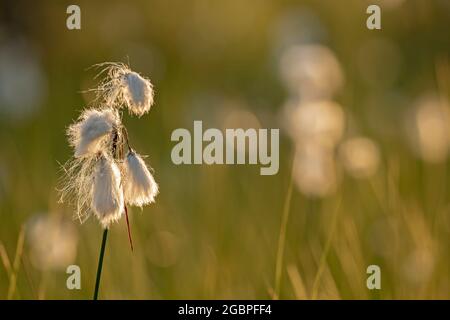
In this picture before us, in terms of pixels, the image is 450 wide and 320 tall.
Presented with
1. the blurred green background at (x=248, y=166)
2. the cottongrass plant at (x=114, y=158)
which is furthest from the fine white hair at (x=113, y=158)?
the blurred green background at (x=248, y=166)

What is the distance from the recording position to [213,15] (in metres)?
6.80

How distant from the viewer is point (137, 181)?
1922 millimetres

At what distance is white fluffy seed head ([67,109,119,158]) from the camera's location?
190 centimetres

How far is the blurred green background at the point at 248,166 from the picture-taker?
313 centimetres

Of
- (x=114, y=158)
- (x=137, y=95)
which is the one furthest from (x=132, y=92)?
(x=114, y=158)

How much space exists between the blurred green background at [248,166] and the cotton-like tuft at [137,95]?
586 mm

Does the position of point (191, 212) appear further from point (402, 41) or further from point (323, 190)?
point (402, 41)

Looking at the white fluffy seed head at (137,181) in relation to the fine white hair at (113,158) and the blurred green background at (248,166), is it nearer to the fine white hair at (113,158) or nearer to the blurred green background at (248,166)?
the fine white hair at (113,158)

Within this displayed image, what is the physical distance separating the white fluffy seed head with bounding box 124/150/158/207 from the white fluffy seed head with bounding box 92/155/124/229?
18 mm

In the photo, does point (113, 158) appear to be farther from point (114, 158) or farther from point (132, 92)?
point (132, 92)

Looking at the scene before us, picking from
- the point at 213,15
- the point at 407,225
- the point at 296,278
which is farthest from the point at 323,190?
the point at 213,15

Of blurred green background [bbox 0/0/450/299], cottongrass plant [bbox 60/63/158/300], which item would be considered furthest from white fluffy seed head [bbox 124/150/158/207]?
blurred green background [bbox 0/0/450/299]

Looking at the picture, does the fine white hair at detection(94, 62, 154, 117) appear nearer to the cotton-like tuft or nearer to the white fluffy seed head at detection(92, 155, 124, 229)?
the cotton-like tuft

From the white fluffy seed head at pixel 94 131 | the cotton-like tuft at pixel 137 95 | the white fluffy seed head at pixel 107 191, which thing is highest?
the cotton-like tuft at pixel 137 95
